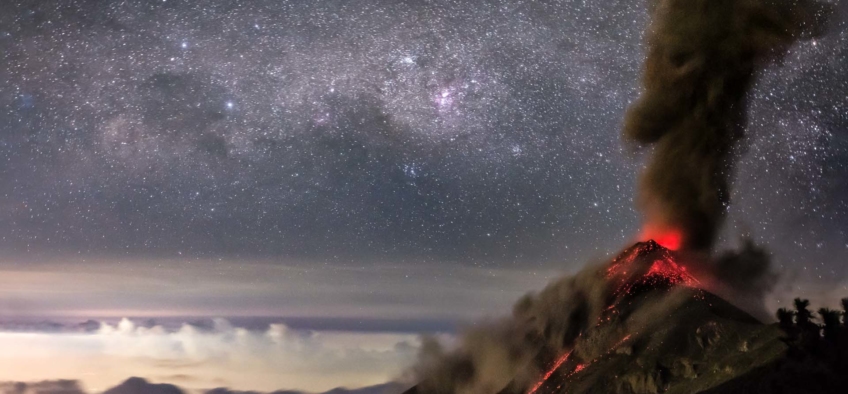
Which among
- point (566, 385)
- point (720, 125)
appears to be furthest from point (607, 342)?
point (720, 125)

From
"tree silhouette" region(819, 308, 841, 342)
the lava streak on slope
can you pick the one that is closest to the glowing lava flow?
the lava streak on slope

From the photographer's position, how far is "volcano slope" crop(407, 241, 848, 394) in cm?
5044

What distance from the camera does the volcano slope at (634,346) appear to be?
50.4 m

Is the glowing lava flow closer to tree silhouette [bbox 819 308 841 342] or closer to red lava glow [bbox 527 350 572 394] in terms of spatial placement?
red lava glow [bbox 527 350 572 394]

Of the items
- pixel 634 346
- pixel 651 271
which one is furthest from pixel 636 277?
pixel 634 346

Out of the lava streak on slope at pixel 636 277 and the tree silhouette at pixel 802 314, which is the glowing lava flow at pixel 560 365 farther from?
the tree silhouette at pixel 802 314

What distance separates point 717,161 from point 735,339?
19417 mm

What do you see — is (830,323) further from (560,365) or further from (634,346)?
(560,365)

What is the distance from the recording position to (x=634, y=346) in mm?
58281

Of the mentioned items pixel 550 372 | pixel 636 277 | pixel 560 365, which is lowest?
pixel 550 372

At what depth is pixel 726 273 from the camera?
2749 inches

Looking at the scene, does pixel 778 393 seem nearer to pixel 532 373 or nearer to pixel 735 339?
pixel 735 339

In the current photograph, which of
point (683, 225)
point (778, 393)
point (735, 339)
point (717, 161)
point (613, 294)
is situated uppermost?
point (717, 161)

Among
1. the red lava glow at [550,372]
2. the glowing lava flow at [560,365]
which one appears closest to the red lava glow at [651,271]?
the glowing lava flow at [560,365]
